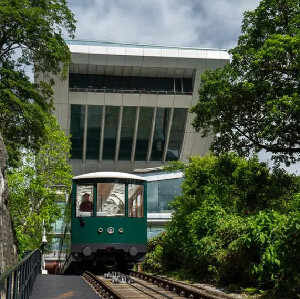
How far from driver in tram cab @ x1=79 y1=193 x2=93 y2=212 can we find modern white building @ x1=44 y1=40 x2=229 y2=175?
92.9 feet

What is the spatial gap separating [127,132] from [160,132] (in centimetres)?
333

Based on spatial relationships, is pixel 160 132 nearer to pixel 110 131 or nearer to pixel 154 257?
pixel 110 131

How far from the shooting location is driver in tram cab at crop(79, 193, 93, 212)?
15617 millimetres

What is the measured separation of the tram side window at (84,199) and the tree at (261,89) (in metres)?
5.37

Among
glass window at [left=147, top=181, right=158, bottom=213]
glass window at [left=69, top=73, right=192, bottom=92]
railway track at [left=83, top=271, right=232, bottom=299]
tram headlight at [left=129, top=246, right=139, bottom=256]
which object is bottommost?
railway track at [left=83, top=271, right=232, bottom=299]

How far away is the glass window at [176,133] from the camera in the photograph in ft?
154

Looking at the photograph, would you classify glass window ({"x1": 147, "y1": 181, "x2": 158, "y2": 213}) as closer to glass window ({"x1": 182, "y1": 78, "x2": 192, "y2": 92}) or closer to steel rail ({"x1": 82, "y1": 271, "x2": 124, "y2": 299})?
glass window ({"x1": 182, "y1": 78, "x2": 192, "y2": 92})

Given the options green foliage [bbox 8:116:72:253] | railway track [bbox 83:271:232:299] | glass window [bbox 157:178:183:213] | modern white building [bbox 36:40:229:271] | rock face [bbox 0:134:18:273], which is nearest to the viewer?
railway track [bbox 83:271:232:299]

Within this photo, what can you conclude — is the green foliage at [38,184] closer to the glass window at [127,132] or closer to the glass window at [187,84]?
the glass window at [127,132]

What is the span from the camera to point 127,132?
47.8 m

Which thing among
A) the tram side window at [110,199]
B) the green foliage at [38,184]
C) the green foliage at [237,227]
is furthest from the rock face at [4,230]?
the green foliage at [38,184]

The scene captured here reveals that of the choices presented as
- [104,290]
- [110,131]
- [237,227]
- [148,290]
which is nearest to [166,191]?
[110,131]

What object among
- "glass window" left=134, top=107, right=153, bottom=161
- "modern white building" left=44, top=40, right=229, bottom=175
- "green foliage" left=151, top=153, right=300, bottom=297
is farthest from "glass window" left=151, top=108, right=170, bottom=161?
"green foliage" left=151, top=153, right=300, bottom=297

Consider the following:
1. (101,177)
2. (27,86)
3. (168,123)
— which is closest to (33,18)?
(27,86)
